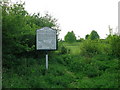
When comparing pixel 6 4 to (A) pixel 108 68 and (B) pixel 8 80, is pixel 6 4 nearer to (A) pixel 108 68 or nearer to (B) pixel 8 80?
(B) pixel 8 80

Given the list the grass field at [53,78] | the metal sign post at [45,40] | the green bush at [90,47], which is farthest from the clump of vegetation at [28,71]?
the green bush at [90,47]

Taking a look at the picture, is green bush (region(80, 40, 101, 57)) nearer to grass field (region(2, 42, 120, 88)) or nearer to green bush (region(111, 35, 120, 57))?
green bush (region(111, 35, 120, 57))

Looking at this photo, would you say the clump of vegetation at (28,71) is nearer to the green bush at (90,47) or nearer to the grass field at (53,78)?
the grass field at (53,78)

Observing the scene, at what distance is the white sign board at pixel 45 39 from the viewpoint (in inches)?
351

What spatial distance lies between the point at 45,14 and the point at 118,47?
5.87 meters

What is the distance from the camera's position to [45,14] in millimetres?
13781

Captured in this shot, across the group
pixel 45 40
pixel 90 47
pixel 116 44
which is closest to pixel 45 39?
pixel 45 40

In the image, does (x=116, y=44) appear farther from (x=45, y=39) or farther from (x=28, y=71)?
(x=28, y=71)

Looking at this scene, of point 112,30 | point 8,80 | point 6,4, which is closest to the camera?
point 8,80

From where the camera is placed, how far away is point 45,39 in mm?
8953

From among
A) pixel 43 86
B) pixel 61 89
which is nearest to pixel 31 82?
pixel 43 86

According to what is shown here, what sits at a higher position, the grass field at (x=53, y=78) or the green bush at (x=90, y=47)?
the green bush at (x=90, y=47)

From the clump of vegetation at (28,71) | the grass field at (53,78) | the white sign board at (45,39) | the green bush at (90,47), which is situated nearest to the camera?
the grass field at (53,78)

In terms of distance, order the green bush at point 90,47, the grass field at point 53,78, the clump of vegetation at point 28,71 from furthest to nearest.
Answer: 1. the green bush at point 90,47
2. the clump of vegetation at point 28,71
3. the grass field at point 53,78
